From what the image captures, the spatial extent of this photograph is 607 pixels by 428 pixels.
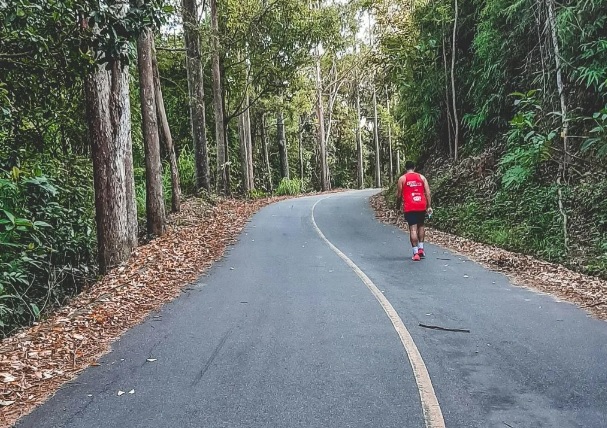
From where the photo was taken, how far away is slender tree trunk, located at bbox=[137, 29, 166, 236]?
14180 mm

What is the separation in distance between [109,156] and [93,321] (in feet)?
13.7

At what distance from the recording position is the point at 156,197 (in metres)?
14.5

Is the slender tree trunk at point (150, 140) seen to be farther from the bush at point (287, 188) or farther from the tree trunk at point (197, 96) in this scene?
the bush at point (287, 188)

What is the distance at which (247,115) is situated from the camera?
3297cm

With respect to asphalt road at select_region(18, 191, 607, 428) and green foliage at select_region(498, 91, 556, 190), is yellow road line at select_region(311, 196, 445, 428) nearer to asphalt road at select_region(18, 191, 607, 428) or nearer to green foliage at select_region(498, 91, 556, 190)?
asphalt road at select_region(18, 191, 607, 428)

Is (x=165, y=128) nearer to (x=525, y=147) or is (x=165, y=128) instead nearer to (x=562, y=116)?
(x=525, y=147)

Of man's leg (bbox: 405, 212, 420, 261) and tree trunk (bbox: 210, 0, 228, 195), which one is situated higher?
tree trunk (bbox: 210, 0, 228, 195)

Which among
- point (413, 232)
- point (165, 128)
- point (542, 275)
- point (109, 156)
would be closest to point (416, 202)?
point (413, 232)

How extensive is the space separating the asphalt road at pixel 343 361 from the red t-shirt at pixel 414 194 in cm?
253

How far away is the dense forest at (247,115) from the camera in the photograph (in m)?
8.07

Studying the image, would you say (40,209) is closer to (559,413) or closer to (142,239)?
(142,239)

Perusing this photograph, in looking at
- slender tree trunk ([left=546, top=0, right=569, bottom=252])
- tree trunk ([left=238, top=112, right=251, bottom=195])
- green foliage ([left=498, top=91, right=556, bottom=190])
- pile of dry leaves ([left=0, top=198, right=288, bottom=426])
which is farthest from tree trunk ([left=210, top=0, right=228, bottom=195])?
slender tree trunk ([left=546, top=0, right=569, bottom=252])

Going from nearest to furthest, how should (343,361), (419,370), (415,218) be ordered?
1. (419,370)
2. (343,361)
3. (415,218)

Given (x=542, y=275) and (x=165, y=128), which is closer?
(x=542, y=275)
